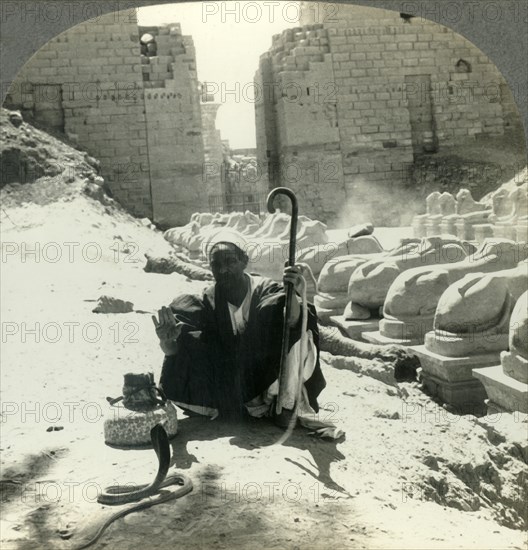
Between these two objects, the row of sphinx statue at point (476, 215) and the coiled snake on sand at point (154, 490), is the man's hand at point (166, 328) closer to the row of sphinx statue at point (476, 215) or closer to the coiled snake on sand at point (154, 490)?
the coiled snake on sand at point (154, 490)

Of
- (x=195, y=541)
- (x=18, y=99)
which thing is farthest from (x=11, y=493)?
(x=18, y=99)

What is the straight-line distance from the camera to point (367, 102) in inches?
170

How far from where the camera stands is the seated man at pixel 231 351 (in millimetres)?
3942

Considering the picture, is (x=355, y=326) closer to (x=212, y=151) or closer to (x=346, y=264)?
(x=346, y=264)

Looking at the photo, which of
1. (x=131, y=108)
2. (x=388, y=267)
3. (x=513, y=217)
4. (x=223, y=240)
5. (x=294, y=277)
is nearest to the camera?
(x=294, y=277)

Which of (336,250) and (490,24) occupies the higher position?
(490,24)

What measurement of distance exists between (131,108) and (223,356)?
1.49m

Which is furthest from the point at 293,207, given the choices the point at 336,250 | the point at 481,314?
the point at 481,314

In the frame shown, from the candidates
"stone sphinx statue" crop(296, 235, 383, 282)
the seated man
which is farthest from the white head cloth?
"stone sphinx statue" crop(296, 235, 383, 282)

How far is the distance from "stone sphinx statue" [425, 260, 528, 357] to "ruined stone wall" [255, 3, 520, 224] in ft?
1.99

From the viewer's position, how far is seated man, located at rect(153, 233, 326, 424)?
394 cm

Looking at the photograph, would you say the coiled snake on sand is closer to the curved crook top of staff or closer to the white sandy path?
the white sandy path

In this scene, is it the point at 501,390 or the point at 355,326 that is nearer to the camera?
the point at 501,390

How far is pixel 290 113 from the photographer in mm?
4301
